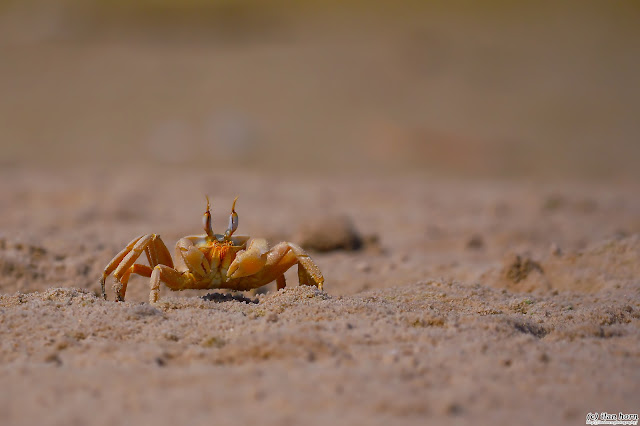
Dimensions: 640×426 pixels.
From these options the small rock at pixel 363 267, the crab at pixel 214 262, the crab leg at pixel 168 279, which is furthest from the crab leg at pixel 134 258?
the small rock at pixel 363 267

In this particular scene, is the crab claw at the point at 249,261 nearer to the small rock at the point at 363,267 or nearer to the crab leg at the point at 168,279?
the crab leg at the point at 168,279

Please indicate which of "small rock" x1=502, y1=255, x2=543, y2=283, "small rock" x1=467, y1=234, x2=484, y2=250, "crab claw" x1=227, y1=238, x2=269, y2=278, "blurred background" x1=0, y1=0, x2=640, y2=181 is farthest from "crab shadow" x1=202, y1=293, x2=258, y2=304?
"blurred background" x1=0, y1=0, x2=640, y2=181

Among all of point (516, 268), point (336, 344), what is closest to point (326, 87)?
point (516, 268)

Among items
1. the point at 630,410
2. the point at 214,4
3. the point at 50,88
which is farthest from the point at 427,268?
the point at 214,4

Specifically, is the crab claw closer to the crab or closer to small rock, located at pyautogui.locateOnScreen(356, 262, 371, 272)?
the crab

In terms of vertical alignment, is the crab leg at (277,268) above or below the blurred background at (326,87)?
below

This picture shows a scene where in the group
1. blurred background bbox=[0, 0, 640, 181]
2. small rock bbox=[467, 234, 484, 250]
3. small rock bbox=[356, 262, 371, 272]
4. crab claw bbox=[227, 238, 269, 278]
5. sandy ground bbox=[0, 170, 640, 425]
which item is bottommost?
sandy ground bbox=[0, 170, 640, 425]
